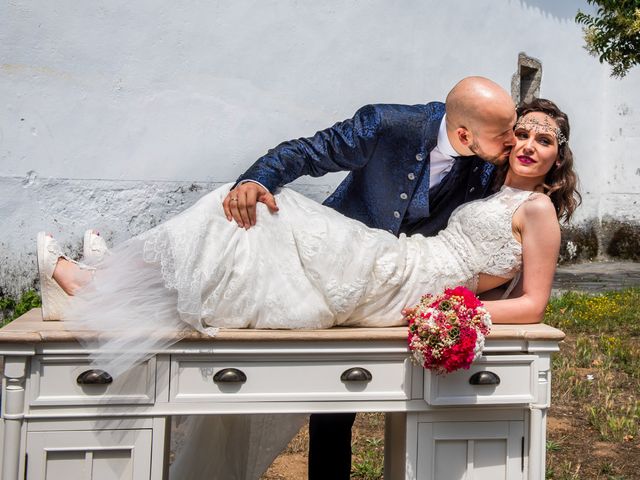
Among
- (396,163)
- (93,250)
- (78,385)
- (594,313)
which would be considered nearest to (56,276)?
(93,250)

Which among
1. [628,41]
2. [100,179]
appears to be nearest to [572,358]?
[628,41]

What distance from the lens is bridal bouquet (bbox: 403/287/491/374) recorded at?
2156 millimetres

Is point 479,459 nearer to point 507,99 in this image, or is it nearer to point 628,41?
point 507,99

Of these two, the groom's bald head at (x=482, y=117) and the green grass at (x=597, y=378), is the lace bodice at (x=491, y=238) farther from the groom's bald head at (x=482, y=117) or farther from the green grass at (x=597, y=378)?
the green grass at (x=597, y=378)

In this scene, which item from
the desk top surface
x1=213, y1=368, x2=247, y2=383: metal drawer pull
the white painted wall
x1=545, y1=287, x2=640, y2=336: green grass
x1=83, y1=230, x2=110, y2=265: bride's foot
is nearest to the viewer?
the desk top surface

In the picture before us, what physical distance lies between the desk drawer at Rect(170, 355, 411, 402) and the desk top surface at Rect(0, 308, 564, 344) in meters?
0.09

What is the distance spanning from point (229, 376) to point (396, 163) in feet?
3.60

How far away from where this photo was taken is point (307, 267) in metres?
2.33

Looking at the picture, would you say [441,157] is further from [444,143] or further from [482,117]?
[482,117]

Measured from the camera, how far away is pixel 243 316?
7.48ft

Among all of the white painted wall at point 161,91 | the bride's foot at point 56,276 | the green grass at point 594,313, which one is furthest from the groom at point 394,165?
the green grass at point 594,313

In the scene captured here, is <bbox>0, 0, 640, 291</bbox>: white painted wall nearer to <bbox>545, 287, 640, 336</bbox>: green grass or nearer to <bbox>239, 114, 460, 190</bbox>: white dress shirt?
<bbox>545, 287, 640, 336</bbox>: green grass

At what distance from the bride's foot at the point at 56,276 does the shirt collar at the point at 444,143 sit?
1.37 meters

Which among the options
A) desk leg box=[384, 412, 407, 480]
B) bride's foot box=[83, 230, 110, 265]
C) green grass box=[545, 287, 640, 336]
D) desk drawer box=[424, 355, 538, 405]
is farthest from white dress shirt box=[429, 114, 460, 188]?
green grass box=[545, 287, 640, 336]
